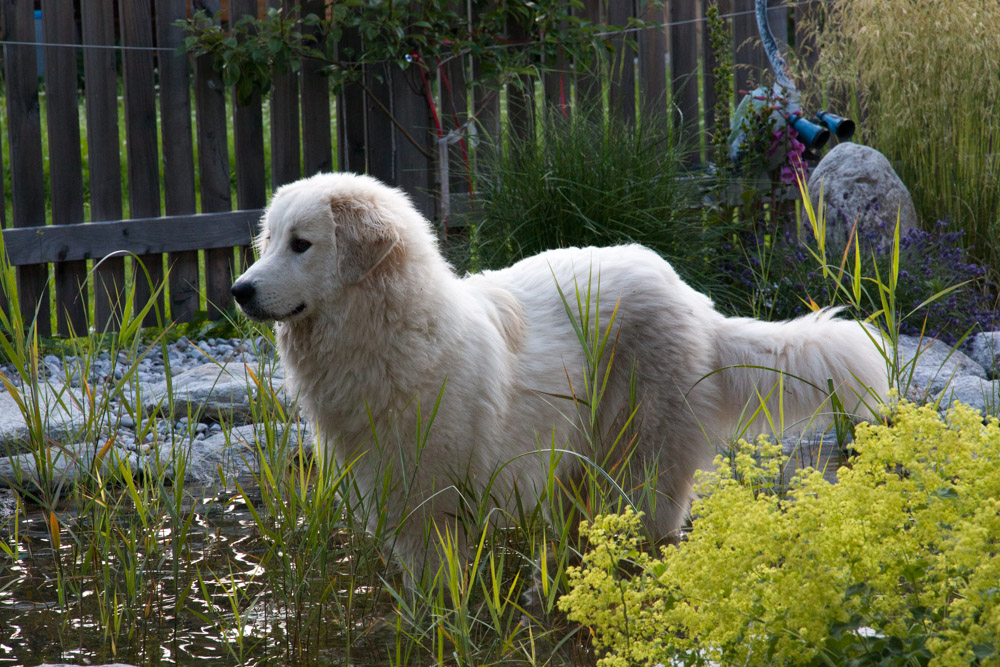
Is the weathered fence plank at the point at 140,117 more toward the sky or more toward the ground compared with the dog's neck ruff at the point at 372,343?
more toward the sky

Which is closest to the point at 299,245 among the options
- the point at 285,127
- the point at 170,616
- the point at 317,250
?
the point at 317,250

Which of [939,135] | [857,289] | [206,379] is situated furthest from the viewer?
[939,135]

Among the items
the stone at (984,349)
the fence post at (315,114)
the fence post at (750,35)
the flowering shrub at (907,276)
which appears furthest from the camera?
the fence post at (750,35)

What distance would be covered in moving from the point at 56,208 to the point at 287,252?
129 inches

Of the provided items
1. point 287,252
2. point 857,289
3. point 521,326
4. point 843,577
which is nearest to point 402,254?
point 287,252

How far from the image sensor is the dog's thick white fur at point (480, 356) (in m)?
2.64

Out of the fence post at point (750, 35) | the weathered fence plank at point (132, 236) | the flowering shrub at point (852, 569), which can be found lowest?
the flowering shrub at point (852, 569)

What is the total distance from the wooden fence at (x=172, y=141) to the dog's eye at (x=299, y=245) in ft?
8.31

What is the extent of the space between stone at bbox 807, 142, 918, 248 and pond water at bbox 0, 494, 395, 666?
12.8 ft

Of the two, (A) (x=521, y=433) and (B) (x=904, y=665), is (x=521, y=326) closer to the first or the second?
(A) (x=521, y=433)

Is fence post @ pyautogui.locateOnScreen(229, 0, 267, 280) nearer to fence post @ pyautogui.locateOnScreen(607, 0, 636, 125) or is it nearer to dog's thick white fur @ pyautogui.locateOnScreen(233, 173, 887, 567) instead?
fence post @ pyautogui.locateOnScreen(607, 0, 636, 125)

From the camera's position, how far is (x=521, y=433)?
2887 millimetres

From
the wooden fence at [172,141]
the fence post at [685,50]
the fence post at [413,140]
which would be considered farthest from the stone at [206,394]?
the fence post at [685,50]

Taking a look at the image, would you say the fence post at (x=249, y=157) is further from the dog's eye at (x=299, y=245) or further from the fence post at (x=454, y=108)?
the dog's eye at (x=299, y=245)
